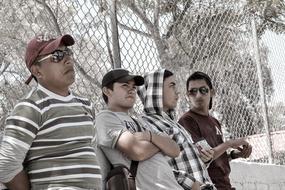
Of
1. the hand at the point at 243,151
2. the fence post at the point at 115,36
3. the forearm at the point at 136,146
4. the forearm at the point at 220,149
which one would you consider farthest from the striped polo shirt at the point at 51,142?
the hand at the point at 243,151

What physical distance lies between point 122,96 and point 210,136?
100 cm

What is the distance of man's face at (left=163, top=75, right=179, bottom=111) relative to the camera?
3.74m

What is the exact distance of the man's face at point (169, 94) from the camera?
12.3 feet

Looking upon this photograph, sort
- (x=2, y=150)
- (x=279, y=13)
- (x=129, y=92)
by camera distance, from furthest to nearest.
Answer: (x=279, y=13) → (x=129, y=92) → (x=2, y=150)

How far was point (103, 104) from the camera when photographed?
147 inches

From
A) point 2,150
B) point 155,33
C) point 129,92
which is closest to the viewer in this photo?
point 2,150

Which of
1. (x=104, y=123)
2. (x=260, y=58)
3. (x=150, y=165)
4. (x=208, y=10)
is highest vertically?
(x=208, y=10)

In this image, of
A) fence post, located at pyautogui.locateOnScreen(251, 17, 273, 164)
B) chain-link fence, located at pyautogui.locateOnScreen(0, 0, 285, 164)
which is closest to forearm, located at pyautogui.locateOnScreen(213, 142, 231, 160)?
chain-link fence, located at pyautogui.locateOnScreen(0, 0, 285, 164)

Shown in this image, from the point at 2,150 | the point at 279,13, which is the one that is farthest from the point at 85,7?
the point at 279,13

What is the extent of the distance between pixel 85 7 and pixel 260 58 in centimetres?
328

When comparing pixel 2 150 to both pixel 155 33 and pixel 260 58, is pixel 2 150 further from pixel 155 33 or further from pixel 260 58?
pixel 260 58

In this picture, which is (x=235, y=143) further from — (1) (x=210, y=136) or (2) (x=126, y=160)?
(2) (x=126, y=160)

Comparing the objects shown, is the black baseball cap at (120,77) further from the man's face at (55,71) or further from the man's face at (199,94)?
the man's face at (199,94)

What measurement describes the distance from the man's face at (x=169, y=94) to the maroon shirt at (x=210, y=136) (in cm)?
31
